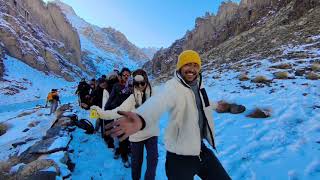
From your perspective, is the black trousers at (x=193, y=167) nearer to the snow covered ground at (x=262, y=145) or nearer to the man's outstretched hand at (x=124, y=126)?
the man's outstretched hand at (x=124, y=126)

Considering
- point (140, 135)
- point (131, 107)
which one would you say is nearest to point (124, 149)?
point (131, 107)

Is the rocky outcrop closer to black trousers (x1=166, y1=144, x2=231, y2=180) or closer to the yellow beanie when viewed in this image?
black trousers (x1=166, y1=144, x2=231, y2=180)

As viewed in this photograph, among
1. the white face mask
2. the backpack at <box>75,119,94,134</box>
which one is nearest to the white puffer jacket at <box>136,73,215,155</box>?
the white face mask

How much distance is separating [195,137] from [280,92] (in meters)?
9.97

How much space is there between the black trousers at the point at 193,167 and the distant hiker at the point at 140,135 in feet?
6.06

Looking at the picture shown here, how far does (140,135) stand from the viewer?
234 inches

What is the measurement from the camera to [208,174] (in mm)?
4066

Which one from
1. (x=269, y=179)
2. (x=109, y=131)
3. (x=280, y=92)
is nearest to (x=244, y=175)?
(x=269, y=179)

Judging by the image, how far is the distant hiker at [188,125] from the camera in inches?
151

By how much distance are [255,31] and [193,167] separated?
44303mm

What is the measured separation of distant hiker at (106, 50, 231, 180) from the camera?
12.6 ft

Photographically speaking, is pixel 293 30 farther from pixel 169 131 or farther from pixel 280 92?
pixel 169 131

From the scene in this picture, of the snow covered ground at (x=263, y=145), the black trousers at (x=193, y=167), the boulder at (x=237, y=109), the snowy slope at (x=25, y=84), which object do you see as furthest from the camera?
the snowy slope at (x=25, y=84)

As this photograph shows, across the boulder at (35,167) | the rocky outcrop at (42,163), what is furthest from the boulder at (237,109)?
the boulder at (35,167)
